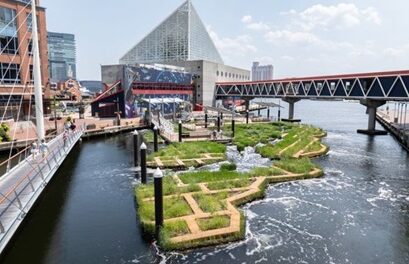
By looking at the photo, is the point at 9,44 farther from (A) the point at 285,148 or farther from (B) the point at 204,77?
(B) the point at 204,77

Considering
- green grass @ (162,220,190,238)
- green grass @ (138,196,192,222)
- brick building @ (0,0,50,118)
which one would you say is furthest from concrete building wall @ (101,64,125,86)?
green grass @ (162,220,190,238)

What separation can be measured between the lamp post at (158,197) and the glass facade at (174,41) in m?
85.7

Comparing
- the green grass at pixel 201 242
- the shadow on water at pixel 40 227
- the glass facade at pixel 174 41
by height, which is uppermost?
the glass facade at pixel 174 41

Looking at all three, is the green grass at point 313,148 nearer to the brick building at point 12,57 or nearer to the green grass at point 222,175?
the green grass at point 222,175

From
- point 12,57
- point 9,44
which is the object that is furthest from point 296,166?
point 9,44

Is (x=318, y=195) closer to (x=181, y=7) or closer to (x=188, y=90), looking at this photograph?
(x=188, y=90)

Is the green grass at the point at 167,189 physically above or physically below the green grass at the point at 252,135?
below

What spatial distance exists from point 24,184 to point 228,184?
37.2 ft

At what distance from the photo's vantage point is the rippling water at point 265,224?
1356 cm

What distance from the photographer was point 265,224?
54.5 ft

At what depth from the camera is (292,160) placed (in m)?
28.2

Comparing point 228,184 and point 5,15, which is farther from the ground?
point 5,15

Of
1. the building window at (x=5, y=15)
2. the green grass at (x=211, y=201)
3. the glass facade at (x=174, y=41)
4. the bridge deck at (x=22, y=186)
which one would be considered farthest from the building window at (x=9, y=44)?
the glass facade at (x=174, y=41)

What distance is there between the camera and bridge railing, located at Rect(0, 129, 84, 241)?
41.1ft
